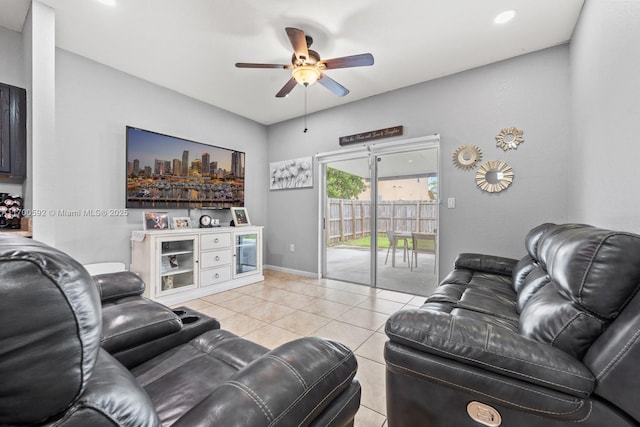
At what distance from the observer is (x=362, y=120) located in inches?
160

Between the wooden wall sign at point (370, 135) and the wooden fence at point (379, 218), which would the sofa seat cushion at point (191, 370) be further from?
the wooden wall sign at point (370, 135)

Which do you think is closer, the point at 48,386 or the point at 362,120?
the point at 48,386

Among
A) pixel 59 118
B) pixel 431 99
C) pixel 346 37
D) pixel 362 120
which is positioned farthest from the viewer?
pixel 362 120

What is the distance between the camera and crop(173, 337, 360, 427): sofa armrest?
2.04ft

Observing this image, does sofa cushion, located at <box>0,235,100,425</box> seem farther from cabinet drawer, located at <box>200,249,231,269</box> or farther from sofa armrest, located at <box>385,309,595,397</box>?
cabinet drawer, located at <box>200,249,231,269</box>

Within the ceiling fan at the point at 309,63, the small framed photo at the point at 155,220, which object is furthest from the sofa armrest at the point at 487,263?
the small framed photo at the point at 155,220

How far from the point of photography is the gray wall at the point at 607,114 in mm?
1401

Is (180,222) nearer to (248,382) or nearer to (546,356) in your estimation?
(248,382)

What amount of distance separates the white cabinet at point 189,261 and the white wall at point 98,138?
357 mm

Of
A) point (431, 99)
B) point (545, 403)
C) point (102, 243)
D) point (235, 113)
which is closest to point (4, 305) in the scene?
point (545, 403)

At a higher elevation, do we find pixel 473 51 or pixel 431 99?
pixel 473 51

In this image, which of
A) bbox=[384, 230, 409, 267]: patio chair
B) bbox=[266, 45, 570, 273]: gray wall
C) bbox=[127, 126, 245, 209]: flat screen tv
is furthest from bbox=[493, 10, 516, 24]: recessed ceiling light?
bbox=[127, 126, 245, 209]: flat screen tv

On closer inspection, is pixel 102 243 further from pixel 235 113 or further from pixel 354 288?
pixel 354 288

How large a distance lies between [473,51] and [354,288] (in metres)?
3.23
